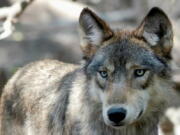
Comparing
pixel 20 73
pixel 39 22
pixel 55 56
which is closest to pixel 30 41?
pixel 55 56

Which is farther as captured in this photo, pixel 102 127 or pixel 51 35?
pixel 51 35

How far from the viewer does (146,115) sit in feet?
21.5

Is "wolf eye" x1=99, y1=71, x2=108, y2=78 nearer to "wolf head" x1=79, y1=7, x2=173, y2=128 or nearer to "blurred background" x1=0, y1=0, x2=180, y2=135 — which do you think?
"wolf head" x1=79, y1=7, x2=173, y2=128

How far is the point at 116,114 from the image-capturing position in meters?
5.80

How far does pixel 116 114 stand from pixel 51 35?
9758mm

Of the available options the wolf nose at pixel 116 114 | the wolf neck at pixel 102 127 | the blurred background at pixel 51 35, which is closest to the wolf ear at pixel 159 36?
the wolf neck at pixel 102 127

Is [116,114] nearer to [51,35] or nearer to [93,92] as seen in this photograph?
[93,92]

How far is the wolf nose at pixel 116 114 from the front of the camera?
19.0ft

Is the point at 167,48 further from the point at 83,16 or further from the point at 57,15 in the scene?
the point at 57,15

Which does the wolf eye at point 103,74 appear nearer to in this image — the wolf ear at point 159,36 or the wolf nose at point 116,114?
the wolf nose at point 116,114

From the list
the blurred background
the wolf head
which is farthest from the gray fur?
the blurred background

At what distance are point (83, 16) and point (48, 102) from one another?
133 centimetres

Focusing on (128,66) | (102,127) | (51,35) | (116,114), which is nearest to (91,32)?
(128,66)

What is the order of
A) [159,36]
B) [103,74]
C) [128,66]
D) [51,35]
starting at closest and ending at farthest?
[128,66] → [103,74] → [159,36] → [51,35]
